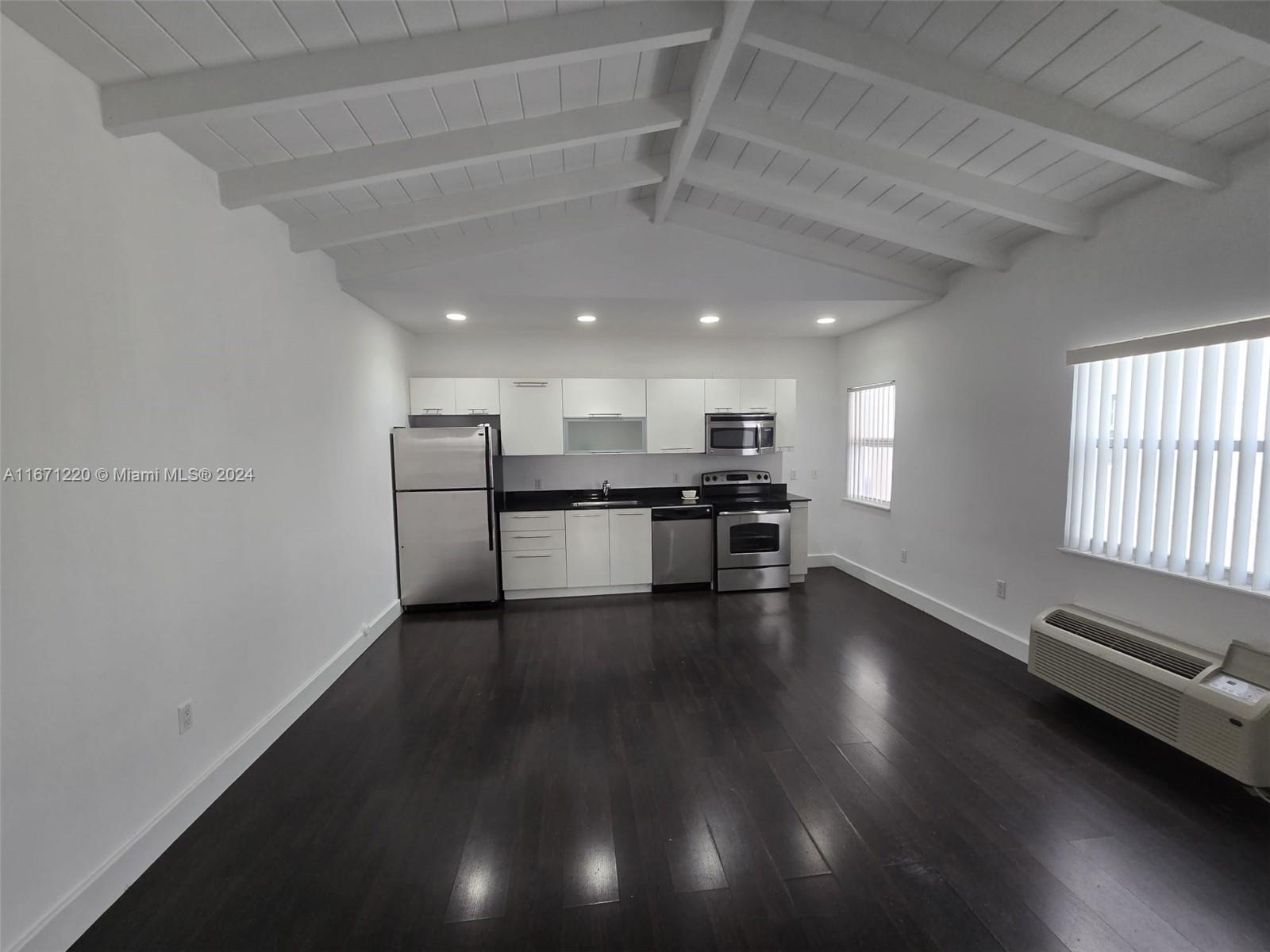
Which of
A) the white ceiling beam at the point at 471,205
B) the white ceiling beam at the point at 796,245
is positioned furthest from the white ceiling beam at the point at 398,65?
the white ceiling beam at the point at 796,245

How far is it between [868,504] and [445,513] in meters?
3.94

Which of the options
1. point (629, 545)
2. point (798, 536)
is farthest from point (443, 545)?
point (798, 536)

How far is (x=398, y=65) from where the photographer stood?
1723 millimetres

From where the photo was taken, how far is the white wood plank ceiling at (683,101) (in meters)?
1.61

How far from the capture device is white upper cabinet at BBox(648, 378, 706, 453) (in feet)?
15.8

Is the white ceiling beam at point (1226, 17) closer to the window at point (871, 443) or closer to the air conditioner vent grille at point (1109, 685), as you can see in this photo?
the air conditioner vent grille at point (1109, 685)

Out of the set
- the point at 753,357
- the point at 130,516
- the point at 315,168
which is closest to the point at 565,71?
the point at 315,168

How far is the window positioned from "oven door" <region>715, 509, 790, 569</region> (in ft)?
3.11

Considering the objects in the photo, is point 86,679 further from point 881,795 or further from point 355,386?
point 881,795

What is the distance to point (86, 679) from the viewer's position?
1535mm

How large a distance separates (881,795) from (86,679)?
2794 millimetres

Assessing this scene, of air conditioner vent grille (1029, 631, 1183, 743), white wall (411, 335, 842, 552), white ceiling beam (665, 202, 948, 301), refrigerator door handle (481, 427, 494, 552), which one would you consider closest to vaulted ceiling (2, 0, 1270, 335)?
white ceiling beam (665, 202, 948, 301)

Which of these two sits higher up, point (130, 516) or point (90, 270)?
point (90, 270)

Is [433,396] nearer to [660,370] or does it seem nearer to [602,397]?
[602,397]
